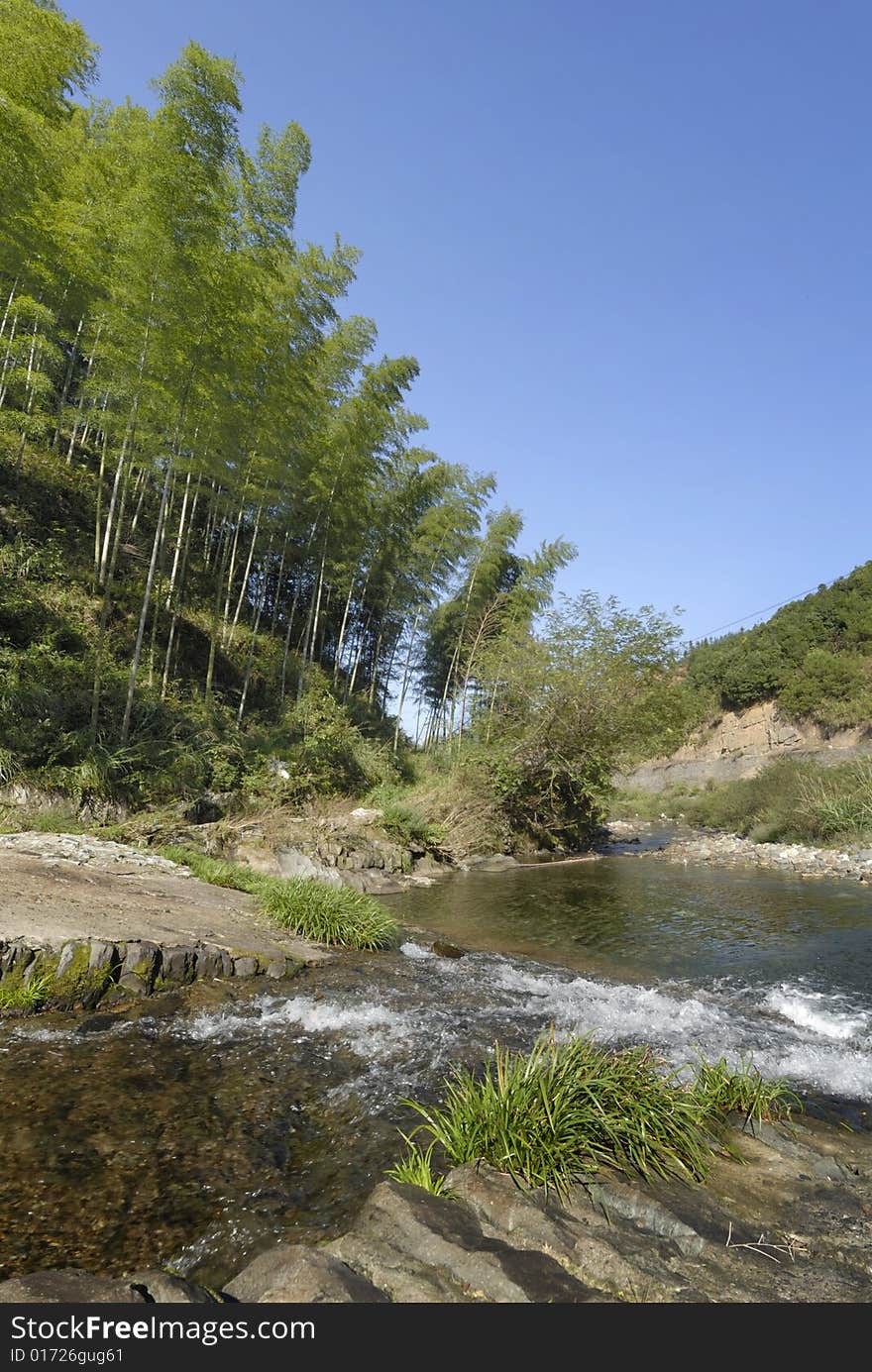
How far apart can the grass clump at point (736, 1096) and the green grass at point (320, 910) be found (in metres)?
4.65

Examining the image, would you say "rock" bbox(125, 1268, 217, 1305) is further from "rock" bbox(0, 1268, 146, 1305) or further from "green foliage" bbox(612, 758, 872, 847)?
"green foliage" bbox(612, 758, 872, 847)

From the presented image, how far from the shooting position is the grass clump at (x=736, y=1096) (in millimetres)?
3516

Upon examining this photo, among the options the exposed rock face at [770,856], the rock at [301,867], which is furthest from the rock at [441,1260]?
the exposed rock face at [770,856]

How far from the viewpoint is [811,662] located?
36.2 metres

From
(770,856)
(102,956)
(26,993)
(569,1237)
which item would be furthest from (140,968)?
(770,856)

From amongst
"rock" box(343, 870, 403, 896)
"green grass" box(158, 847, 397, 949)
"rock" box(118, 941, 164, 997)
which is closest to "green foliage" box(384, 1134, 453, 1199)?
"rock" box(118, 941, 164, 997)

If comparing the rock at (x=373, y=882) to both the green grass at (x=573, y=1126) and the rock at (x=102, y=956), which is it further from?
the green grass at (x=573, y=1126)

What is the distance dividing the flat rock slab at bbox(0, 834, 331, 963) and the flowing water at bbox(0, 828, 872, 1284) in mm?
789

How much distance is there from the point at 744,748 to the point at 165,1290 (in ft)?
137

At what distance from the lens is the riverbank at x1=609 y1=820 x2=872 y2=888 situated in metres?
13.8
